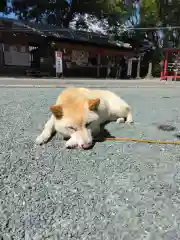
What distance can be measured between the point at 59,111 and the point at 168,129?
1.67 m

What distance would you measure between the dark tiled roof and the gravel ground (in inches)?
647

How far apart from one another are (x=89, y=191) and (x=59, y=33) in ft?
65.7

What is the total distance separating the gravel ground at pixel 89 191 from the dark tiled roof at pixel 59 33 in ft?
53.9

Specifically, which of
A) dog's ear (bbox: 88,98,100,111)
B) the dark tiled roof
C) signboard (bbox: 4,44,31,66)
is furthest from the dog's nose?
signboard (bbox: 4,44,31,66)

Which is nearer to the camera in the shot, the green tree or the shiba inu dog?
the shiba inu dog

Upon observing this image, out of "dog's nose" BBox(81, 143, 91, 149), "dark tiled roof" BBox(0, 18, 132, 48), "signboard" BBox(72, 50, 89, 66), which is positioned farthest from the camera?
"signboard" BBox(72, 50, 89, 66)

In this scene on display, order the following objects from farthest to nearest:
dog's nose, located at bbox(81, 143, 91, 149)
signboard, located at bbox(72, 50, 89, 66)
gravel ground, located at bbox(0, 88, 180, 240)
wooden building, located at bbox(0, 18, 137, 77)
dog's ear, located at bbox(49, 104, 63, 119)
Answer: signboard, located at bbox(72, 50, 89, 66) < wooden building, located at bbox(0, 18, 137, 77) < dog's ear, located at bbox(49, 104, 63, 119) < dog's nose, located at bbox(81, 143, 91, 149) < gravel ground, located at bbox(0, 88, 180, 240)

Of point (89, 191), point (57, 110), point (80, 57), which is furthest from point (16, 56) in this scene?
point (89, 191)

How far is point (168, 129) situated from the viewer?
3469 mm

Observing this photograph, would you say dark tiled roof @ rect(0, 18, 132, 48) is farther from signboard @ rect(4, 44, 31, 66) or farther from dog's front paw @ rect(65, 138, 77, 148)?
dog's front paw @ rect(65, 138, 77, 148)

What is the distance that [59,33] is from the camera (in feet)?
66.3

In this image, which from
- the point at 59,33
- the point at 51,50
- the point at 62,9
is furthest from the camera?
the point at 62,9

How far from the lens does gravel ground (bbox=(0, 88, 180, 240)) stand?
4.84 ft

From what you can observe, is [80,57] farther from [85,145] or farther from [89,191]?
[89,191]
